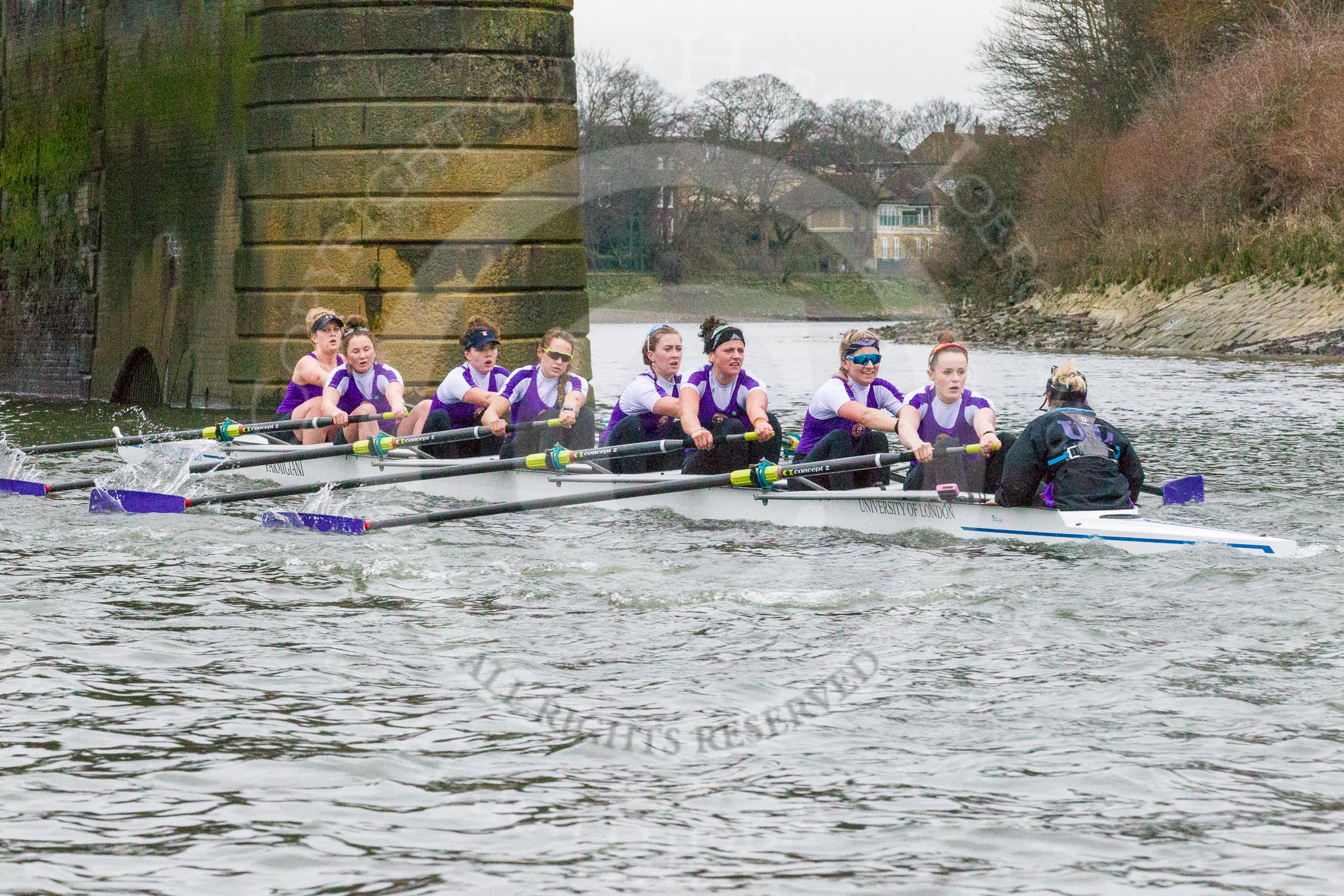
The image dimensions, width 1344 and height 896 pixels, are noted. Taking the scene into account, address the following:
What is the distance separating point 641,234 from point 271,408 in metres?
13.8

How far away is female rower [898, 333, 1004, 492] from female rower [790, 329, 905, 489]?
242mm

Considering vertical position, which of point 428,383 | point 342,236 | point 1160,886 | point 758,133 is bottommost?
point 1160,886

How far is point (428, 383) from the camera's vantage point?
18906 millimetres

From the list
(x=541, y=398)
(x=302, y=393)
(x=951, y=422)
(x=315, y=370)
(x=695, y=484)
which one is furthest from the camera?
(x=302, y=393)

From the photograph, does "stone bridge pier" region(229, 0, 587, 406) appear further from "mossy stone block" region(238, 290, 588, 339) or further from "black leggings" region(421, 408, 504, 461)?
"black leggings" region(421, 408, 504, 461)

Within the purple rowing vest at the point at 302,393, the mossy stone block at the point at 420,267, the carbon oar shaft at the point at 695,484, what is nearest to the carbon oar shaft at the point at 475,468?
the carbon oar shaft at the point at 695,484

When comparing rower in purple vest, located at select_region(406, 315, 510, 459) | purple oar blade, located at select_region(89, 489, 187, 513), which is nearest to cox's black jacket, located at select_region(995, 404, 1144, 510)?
rower in purple vest, located at select_region(406, 315, 510, 459)

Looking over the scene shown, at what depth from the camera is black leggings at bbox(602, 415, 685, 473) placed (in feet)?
41.5

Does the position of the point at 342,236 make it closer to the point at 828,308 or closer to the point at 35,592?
the point at 35,592

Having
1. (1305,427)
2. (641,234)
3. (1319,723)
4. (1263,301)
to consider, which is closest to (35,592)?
(1319,723)

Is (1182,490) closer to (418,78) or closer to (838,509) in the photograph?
(838,509)

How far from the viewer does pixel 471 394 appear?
14.1m

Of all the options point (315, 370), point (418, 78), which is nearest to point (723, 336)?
point (315, 370)

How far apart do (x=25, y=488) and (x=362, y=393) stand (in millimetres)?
2815
